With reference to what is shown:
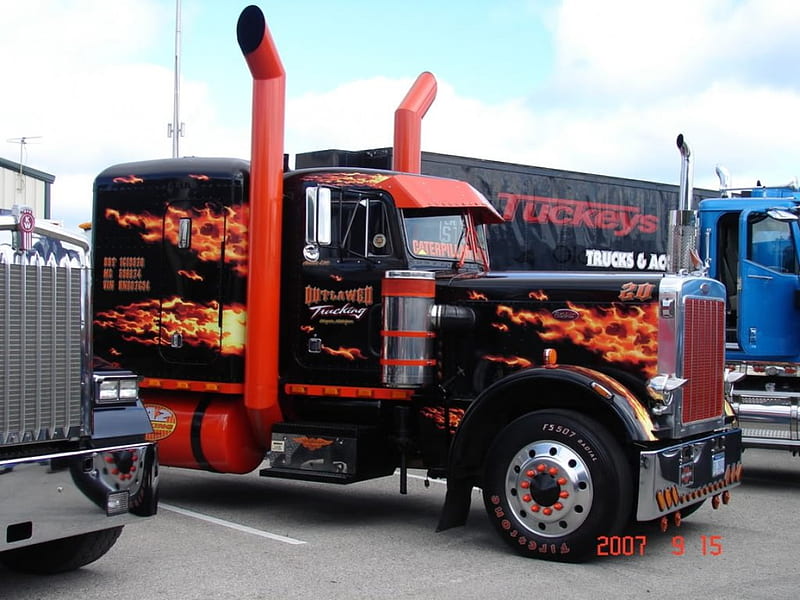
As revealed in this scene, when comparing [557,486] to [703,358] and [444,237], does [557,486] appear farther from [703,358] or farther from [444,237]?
[444,237]

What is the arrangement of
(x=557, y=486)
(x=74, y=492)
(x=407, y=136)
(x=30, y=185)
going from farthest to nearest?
(x=30, y=185), (x=407, y=136), (x=557, y=486), (x=74, y=492)

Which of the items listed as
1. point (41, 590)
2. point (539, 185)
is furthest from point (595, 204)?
point (41, 590)

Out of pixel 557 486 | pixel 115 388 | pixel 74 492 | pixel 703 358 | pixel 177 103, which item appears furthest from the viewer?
pixel 177 103

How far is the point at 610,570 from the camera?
660 cm

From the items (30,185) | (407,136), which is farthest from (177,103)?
(407,136)

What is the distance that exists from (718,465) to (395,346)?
2.44 meters

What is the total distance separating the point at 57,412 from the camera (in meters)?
5.55

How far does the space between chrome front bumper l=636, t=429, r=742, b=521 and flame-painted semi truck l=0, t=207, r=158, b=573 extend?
3006 mm

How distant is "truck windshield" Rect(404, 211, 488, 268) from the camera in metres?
8.20

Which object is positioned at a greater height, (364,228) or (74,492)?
(364,228)

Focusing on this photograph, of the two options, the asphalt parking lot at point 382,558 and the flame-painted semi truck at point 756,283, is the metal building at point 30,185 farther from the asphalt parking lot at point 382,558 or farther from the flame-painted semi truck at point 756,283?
the asphalt parking lot at point 382,558

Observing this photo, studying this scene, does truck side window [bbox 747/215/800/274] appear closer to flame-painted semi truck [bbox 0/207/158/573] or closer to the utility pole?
flame-painted semi truck [bbox 0/207/158/573]

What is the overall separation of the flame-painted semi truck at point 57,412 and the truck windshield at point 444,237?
9.40 feet

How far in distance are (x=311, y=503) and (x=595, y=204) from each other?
351 inches
